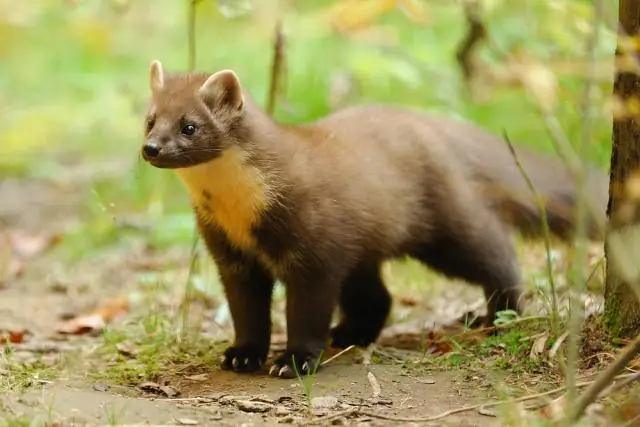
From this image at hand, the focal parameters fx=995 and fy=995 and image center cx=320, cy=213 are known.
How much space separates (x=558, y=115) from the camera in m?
8.07

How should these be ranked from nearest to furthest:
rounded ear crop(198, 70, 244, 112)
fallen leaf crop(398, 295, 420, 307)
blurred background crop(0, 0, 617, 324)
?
rounded ear crop(198, 70, 244, 112) < fallen leaf crop(398, 295, 420, 307) < blurred background crop(0, 0, 617, 324)

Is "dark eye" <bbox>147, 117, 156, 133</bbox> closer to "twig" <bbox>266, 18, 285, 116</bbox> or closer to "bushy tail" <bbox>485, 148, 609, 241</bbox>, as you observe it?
"twig" <bbox>266, 18, 285, 116</bbox>

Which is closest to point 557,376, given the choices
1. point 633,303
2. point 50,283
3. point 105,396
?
point 633,303

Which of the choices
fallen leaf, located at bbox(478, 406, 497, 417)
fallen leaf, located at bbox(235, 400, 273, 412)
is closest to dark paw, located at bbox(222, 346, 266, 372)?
fallen leaf, located at bbox(235, 400, 273, 412)

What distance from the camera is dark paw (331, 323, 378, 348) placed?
5.46m

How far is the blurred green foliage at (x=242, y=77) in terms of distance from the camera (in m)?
7.65

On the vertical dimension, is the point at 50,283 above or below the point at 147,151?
below

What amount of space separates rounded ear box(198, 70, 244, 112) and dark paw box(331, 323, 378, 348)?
150 centimetres

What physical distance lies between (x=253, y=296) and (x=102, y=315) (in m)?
1.49

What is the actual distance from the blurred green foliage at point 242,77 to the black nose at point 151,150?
1449mm

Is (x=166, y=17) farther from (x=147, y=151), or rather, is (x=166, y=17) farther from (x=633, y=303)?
(x=633, y=303)

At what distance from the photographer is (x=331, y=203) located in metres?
4.82

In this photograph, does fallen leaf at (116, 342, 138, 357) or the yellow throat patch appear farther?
fallen leaf at (116, 342, 138, 357)

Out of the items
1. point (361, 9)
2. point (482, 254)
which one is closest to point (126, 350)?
point (482, 254)
